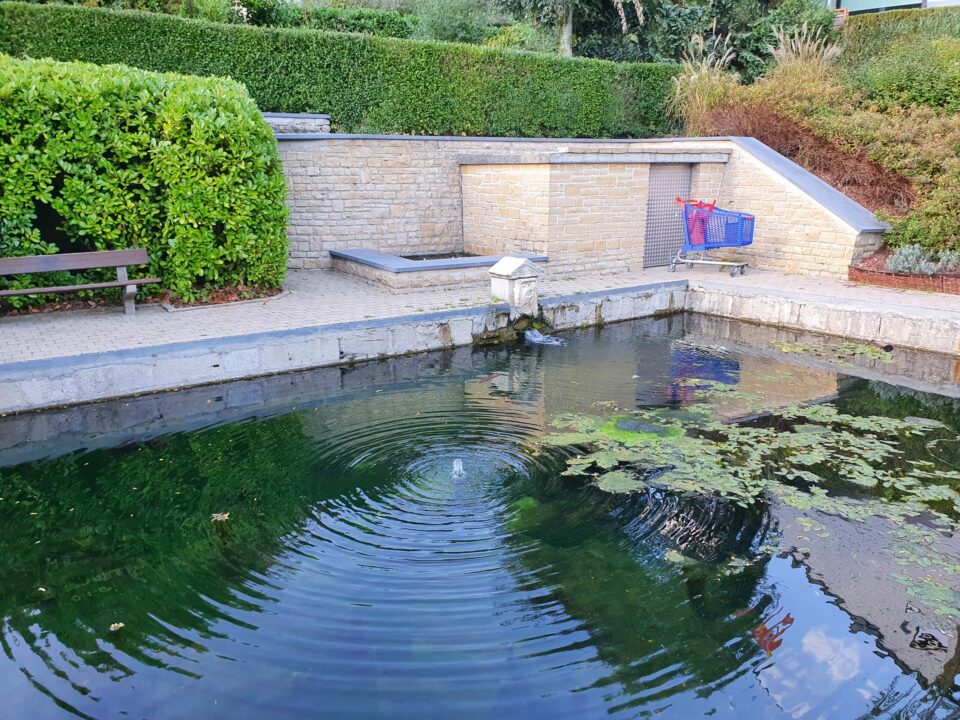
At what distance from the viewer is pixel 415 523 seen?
4395mm

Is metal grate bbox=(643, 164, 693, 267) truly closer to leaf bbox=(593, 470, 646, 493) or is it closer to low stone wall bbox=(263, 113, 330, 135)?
low stone wall bbox=(263, 113, 330, 135)

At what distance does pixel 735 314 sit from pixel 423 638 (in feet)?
25.4

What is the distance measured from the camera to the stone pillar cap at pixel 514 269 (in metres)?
8.56

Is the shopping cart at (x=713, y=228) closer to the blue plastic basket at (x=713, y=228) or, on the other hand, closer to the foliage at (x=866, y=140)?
the blue plastic basket at (x=713, y=228)

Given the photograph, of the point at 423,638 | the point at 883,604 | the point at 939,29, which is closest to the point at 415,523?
the point at 423,638

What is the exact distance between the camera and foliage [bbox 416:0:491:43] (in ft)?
50.3

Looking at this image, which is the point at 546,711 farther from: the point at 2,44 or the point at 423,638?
the point at 2,44

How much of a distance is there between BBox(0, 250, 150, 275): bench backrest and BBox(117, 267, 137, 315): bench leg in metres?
0.08

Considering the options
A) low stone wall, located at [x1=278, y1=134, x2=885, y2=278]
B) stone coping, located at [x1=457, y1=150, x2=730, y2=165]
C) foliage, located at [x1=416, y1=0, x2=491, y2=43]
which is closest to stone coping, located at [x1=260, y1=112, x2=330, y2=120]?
low stone wall, located at [x1=278, y1=134, x2=885, y2=278]

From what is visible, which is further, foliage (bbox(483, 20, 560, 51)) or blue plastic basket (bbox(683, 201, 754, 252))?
foliage (bbox(483, 20, 560, 51))

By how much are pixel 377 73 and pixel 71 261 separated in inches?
259

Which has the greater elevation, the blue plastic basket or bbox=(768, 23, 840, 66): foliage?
bbox=(768, 23, 840, 66): foliage

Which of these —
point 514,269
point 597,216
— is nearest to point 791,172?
→ point 597,216

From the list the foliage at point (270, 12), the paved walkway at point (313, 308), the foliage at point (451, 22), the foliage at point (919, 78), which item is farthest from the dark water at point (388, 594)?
the foliage at point (451, 22)
